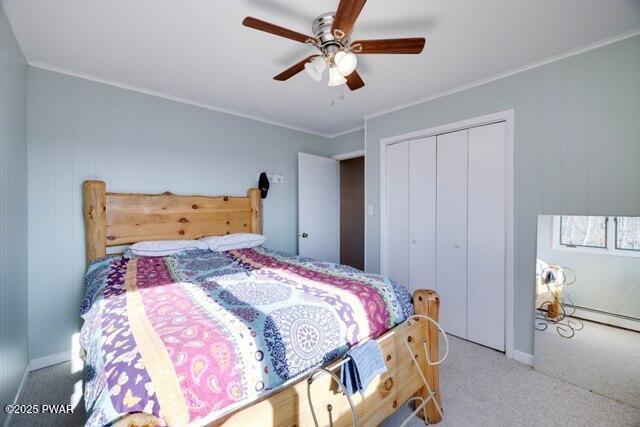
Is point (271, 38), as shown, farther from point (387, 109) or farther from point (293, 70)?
point (387, 109)

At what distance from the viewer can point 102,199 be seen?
250 cm

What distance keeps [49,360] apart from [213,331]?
2370 millimetres

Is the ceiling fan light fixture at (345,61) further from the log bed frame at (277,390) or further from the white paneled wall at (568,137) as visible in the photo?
the white paneled wall at (568,137)

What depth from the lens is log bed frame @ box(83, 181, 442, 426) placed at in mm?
1046

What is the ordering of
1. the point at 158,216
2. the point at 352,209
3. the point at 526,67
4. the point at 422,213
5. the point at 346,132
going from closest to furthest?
the point at 526,67 → the point at 158,216 → the point at 422,213 → the point at 346,132 → the point at 352,209

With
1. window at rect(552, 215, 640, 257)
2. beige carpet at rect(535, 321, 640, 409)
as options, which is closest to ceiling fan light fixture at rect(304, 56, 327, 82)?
window at rect(552, 215, 640, 257)

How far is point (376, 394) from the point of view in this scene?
1.38 m

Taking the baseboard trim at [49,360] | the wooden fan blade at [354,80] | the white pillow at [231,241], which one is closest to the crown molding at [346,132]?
the wooden fan blade at [354,80]

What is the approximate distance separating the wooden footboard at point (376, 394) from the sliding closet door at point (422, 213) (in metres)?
1.38

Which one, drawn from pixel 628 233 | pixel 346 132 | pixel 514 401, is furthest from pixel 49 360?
pixel 628 233

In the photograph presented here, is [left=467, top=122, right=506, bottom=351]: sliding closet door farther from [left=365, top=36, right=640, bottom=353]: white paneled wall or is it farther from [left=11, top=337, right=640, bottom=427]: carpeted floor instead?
[left=11, top=337, right=640, bottom=427]: carpeted floor

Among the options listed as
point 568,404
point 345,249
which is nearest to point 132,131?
point 345,249

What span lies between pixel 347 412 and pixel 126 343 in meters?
0.95

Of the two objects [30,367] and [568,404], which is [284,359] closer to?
[568,404]
